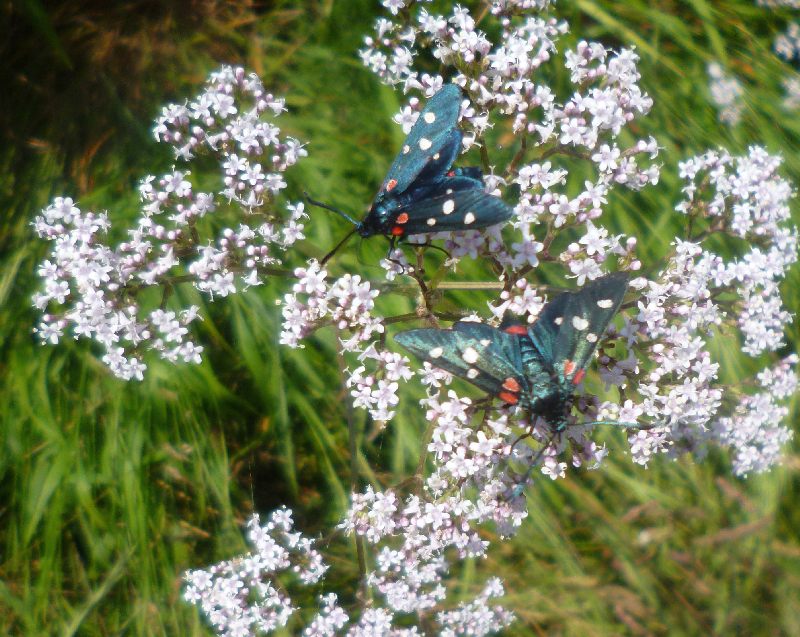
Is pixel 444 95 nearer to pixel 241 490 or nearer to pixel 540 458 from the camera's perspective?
pixel 540 458

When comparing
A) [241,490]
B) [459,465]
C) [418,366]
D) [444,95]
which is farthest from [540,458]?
[241,490]

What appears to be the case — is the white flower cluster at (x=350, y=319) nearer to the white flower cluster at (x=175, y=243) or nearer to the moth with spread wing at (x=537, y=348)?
the white flower cluster at (x=175, y=243)

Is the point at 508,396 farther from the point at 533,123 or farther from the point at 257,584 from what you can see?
the point at 257,584

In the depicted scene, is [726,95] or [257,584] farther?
[726,95]

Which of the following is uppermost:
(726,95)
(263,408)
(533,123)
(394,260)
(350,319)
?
(726,95)

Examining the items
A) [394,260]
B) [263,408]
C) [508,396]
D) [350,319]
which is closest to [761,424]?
[508,396]

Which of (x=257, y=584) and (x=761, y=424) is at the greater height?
(x=257, y=584)

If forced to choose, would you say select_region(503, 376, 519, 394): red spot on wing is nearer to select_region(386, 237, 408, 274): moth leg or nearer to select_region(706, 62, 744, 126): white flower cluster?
select_region(386, 237, 408, 274): moth leg

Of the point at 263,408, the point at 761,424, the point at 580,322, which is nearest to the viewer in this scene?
the point at 580,322
